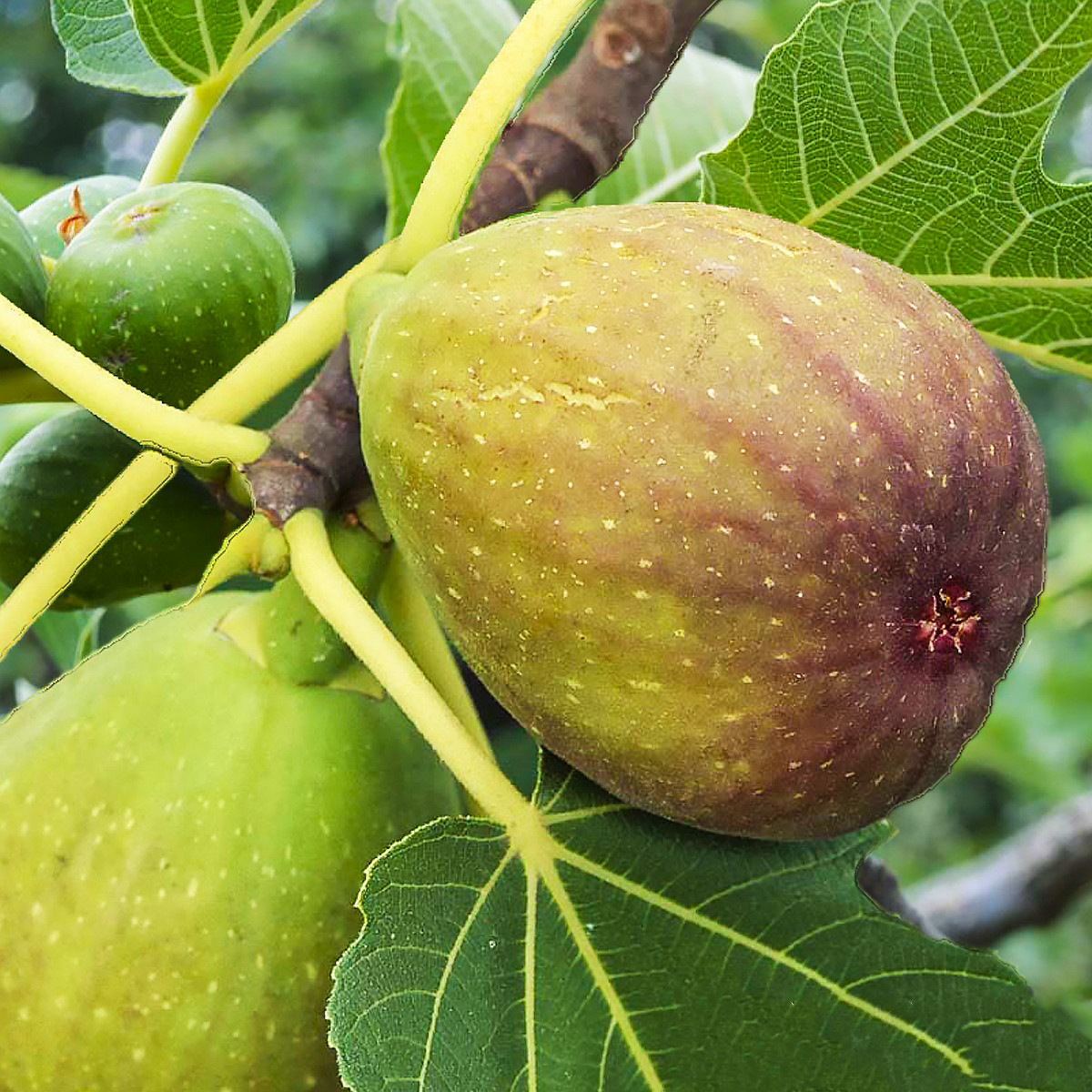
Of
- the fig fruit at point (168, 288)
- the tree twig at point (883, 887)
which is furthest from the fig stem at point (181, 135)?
the tree twig at point (883, 887)

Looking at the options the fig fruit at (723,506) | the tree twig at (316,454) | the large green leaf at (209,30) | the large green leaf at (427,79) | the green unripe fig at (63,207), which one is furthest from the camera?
the large green leaf at (427,79)

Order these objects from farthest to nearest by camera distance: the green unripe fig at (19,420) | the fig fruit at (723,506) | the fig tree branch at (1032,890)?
the fig tree branch at (1032,890), the green unripe fig at (19,420), the fig fruit at (723,506)

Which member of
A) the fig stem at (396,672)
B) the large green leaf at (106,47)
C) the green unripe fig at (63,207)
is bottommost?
the fig stem at (396,672)

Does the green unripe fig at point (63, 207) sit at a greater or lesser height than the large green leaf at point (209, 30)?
lesser

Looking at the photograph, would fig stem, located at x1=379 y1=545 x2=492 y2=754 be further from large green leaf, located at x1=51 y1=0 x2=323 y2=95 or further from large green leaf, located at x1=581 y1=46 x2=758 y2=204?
large green leaf, located at x1=581 y1=46 x2=758 y2=204

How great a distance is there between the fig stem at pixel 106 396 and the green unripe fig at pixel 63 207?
299mm

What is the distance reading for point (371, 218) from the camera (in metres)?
7.68

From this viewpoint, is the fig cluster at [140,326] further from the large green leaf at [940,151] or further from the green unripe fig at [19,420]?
the green unripe fig at [19,420]

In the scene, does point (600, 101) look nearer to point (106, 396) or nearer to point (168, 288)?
point (168, 288)

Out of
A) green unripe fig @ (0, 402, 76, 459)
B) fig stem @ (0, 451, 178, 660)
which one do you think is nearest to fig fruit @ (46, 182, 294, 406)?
fig stem @ (0, 451, 178, 660)

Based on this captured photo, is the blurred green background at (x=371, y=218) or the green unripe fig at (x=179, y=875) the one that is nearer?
the green unripe fig at (x=179, y=875)

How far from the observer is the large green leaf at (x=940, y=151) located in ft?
2.98

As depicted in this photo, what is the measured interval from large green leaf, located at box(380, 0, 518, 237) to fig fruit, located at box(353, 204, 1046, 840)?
69 centimetres

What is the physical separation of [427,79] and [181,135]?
340mm
